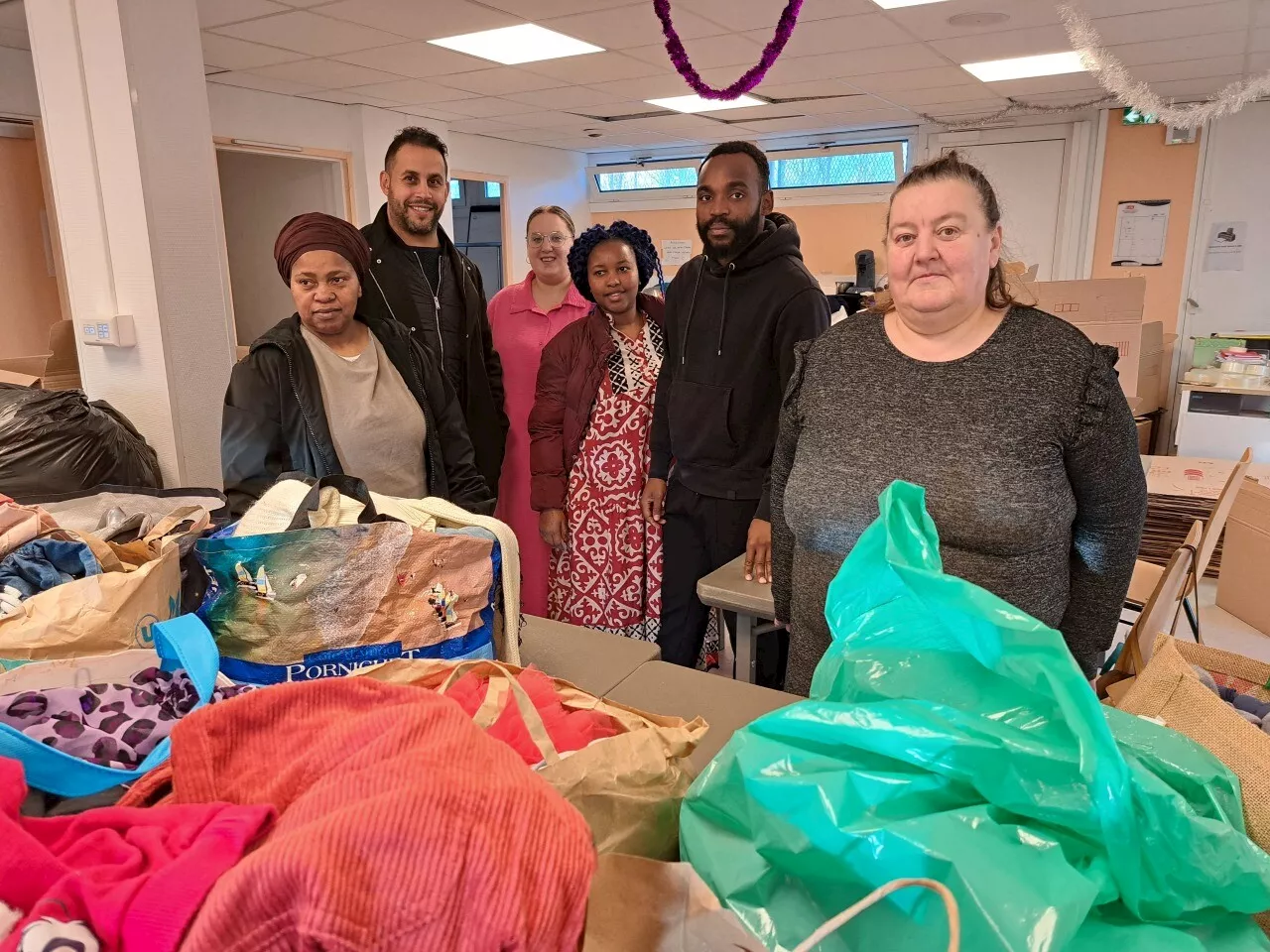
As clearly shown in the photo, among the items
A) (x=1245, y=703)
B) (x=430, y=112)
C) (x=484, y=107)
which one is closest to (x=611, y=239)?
(x=1245, y=703)

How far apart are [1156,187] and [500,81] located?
4.81m

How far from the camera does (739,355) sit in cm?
202

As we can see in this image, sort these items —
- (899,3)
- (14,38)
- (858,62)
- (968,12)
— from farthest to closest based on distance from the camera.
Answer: (858,62), (14,38), (968,12), (899,3)

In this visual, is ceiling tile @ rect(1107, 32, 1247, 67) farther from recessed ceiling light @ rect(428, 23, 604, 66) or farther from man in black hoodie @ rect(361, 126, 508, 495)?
man in black hoodie @ rect(361, 126, 508, 495)

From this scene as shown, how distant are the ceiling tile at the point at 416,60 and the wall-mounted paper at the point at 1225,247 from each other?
5.18 metres

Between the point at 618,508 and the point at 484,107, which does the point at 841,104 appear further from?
the point at 618,508

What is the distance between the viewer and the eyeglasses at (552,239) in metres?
2.71

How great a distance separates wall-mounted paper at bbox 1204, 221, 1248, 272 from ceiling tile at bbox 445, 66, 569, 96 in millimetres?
4707

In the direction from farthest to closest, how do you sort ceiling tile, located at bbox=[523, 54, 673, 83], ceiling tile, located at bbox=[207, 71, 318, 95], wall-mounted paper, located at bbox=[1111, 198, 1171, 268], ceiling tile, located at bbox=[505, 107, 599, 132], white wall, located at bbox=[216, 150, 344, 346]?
1. ceiling tile, located at bbox=[505, 107, 599, 132]
2. wall-mounted paper, located at bbox=[1111, 198, 1171, 268]
3. white wall, located at bbox=[216, 150, 344, 346]
4. ceiling tile, located at bbox=[207, 71, 318, 95]
5. ceiling tile, located at bbox=[523, 54, 673, 83]

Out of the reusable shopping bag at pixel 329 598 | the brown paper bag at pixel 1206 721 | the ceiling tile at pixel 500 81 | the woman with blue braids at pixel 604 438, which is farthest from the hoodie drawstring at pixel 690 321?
the ceiling tile at pixel 500 81

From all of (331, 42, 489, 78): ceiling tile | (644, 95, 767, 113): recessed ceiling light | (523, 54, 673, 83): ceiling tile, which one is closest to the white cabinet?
(644, 95, 767, 113): recessed ceiling light

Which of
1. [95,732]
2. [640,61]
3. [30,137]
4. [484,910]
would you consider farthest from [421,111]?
[484,910]

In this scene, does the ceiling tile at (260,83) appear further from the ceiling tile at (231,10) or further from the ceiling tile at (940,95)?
the ceiling tile at (940,95)

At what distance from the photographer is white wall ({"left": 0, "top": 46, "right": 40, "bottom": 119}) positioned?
4.11m
